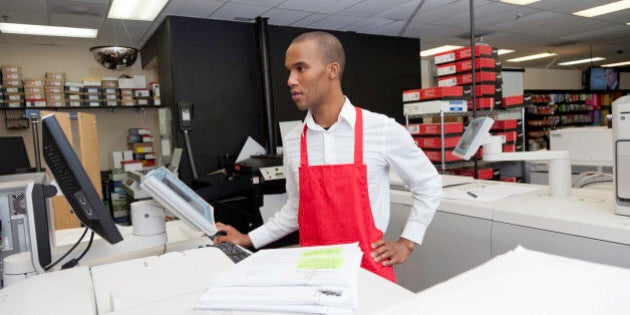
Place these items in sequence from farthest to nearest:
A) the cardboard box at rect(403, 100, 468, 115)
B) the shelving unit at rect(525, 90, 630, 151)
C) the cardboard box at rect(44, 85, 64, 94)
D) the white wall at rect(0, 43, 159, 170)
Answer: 1. the shelving unit at rect(525, 90, 630, 151)
2. the white wall at rect(0, 43, 159, 170)
3. the cardboard box at rect(44, 85, 64, 94)
4. the cardboard box at rect(403, 100, 468, 115)

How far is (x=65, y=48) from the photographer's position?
6.84 meters

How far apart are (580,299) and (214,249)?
35.9 inches

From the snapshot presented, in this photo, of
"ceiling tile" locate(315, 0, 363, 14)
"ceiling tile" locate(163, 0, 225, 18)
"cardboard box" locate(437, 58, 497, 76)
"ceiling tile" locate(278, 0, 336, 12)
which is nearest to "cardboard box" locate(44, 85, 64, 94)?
"ceiling tile" locate(163, 0, 225, 18)

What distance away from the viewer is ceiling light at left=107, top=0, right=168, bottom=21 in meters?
4.74

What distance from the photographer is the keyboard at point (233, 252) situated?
3.72 ft

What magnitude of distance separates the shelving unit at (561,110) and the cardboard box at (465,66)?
22.0 feet

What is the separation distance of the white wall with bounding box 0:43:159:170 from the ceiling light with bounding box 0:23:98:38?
848 millimetres

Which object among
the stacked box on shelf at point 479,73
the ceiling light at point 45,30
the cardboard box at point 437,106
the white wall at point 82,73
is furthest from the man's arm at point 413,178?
the white wall at point 82,73

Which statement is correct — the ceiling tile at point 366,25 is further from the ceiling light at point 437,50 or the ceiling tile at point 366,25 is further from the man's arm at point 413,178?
the man's arm at point 413,178

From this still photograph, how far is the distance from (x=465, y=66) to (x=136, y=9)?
3765 millimetres

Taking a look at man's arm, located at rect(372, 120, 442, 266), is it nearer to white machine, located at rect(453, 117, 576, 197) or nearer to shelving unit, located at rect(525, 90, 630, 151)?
white machine, located at rect(453, 117, 576, 197)

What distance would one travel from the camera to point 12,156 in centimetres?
325

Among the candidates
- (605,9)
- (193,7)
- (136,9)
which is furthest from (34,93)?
(605,9)

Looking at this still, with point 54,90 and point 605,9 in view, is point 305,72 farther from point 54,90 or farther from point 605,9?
point 605,9
